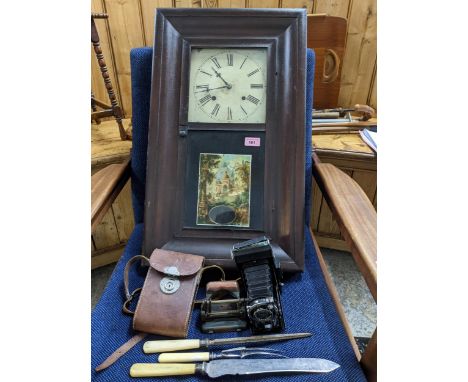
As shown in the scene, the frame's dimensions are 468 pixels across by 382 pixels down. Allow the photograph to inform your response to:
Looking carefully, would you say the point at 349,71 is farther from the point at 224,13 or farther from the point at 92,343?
the point at 92,343

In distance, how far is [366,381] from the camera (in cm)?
72

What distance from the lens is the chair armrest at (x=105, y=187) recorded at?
3.02ft

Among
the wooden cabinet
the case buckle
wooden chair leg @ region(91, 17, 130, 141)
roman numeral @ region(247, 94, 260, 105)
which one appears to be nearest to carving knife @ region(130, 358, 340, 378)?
the case buckle

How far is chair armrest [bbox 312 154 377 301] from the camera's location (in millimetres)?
732

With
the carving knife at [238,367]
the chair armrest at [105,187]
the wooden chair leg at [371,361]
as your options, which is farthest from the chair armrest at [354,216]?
the chair armrest at [105,187]

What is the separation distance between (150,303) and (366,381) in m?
0.52

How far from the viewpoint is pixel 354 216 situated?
2.87 feet

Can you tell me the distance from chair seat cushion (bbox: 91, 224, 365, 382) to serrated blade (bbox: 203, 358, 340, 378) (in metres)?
0.01

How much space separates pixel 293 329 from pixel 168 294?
33cm

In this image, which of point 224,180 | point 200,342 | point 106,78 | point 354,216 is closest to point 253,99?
point 224,180

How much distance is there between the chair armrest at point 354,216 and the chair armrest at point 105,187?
2.12ft

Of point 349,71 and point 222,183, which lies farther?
point 349,71

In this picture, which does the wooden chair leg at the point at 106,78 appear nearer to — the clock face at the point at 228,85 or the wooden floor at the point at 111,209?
the wooden floor at the point at 111,209

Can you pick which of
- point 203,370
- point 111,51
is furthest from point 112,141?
point 203,370
